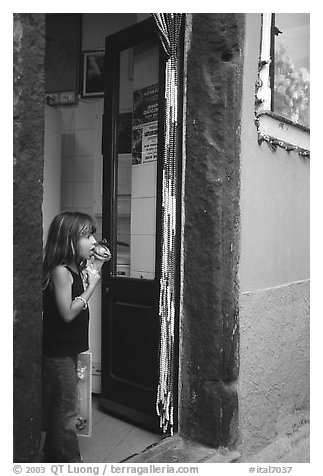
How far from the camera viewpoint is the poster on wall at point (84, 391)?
10.7 ft

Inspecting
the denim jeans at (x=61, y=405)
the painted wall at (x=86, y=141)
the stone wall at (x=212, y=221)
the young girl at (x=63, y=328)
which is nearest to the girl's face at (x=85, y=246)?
the young girl at (x=63, y=328)

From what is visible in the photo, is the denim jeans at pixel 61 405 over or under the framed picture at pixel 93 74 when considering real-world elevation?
under

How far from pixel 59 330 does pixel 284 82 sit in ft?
7.49

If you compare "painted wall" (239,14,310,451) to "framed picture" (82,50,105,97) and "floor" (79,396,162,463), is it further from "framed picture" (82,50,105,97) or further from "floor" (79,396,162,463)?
"framed picture" (82,50,105,97)

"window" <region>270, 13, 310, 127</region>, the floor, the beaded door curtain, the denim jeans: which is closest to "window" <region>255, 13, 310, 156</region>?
"window" <region>270, 13, 310, 127</region>

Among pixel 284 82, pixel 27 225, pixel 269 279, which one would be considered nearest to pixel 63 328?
pixel 27 225

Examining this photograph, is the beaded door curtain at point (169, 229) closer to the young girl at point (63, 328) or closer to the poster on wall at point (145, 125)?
the poster on wall at point (145, 125)

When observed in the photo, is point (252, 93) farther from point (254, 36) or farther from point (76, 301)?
point (76, 301)

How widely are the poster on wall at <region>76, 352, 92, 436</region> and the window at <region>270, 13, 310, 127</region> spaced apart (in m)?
1.97

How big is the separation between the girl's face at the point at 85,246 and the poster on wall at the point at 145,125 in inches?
40.6

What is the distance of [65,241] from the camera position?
309 cm

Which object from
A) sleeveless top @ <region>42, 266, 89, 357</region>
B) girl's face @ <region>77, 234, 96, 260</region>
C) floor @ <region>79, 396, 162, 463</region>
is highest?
girl's face @ <region>77, 234, 96, 260</region>

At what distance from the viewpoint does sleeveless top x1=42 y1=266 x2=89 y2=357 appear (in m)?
3.02

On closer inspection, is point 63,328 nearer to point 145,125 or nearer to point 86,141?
point 145,125
